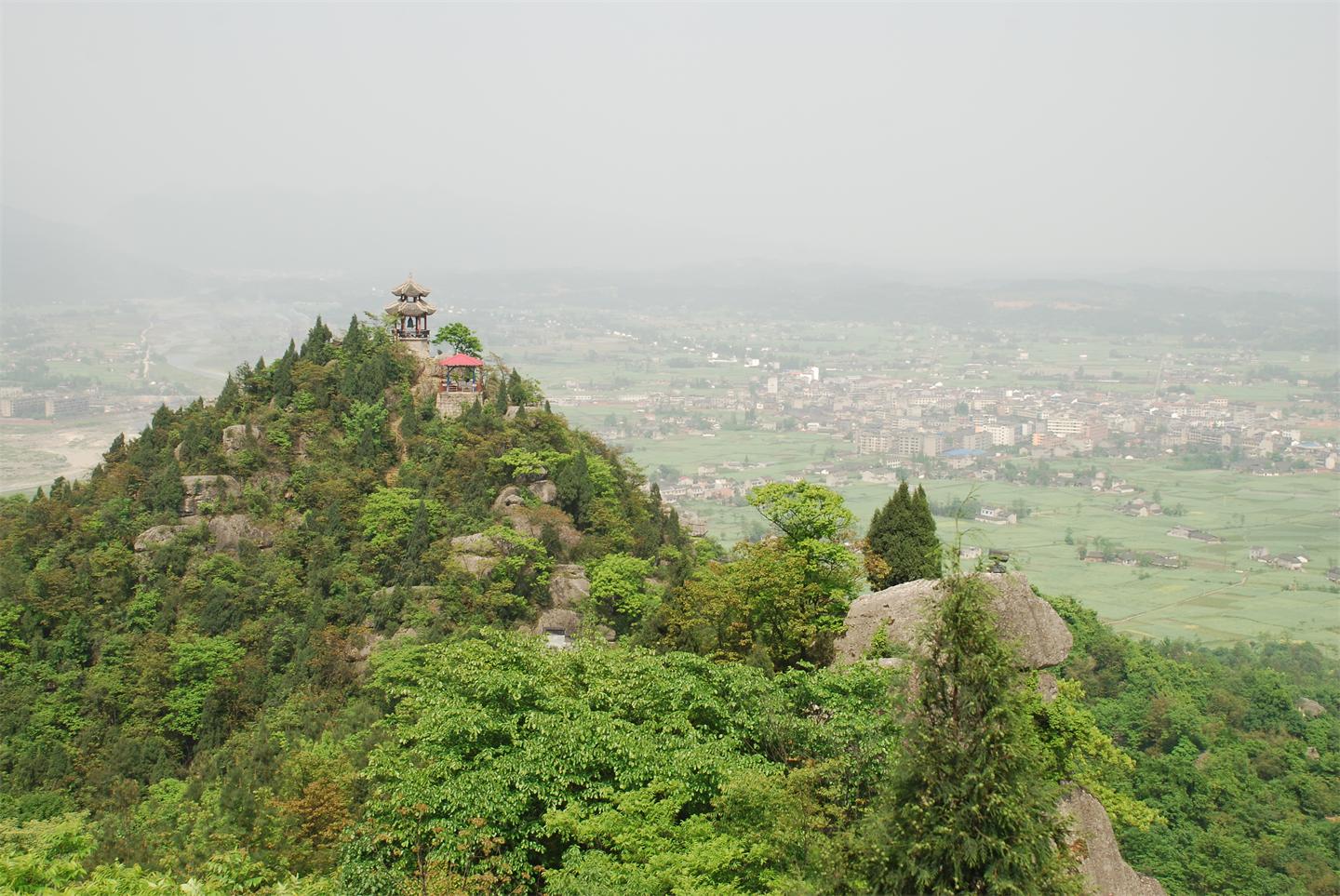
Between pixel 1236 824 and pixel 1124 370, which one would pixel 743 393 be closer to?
pixel 1124 370

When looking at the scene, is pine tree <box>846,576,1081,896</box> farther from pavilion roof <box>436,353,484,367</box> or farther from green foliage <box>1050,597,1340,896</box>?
pavilion roof <box>436,353,484,367</box>

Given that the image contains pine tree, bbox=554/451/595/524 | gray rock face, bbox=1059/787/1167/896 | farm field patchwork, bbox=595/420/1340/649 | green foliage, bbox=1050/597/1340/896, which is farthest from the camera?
farm field patchwork, bbox=595/420/1340/649

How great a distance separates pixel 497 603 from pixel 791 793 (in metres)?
16.2

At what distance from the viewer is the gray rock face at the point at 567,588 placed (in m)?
29.1

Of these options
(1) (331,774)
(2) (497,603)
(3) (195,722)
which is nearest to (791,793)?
(1) (331,774)

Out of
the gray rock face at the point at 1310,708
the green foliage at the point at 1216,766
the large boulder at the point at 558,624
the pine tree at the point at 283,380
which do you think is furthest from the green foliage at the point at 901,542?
the gray rock face at the point at 1310,708

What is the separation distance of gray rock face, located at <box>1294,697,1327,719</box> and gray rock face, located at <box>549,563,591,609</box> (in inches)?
1167

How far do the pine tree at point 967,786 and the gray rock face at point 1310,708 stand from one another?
38420 mm

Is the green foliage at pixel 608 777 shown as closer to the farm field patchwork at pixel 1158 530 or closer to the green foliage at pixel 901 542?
the green foliage at pixel 901 542

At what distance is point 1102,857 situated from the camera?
16547 millimetres

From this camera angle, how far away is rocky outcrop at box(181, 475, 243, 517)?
32156 millimetres

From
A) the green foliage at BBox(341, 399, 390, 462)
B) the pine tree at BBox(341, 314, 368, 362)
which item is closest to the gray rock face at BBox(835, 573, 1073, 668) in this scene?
the green foliage at BBox(341, 399, 390, 462)

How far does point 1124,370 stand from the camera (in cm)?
17125

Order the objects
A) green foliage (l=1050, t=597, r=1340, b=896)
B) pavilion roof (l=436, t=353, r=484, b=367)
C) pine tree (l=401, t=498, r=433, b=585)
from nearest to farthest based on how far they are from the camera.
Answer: pine tree (l=401, t=498, r=433, b=585) < green foliage (l=1050, t=597, r=1340, b=896) < pavilion roof (l=436, t=353, r=484, b=367)
